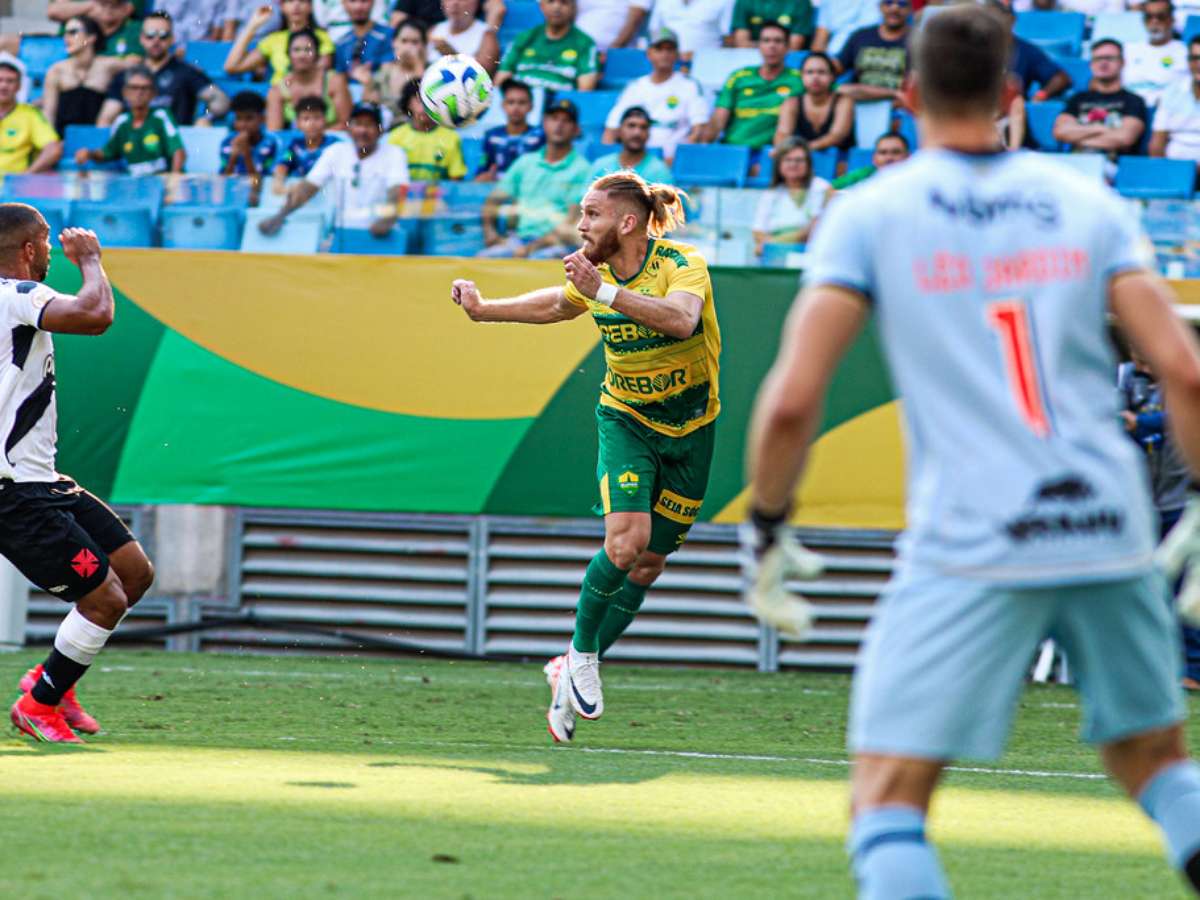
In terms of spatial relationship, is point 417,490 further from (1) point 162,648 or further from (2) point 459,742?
(2) point 459,742

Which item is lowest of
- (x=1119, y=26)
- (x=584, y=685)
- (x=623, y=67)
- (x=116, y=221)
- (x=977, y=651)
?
(x=584, y=685)

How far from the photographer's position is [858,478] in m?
12.0

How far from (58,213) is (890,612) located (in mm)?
10580

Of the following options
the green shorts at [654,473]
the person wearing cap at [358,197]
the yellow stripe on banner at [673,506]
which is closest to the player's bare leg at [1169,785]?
the green shorts at [654,473]

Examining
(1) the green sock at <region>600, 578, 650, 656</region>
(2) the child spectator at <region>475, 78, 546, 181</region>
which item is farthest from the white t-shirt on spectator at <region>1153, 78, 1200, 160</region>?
(1) the green sock at <region>600, 578, 650, 656</region>

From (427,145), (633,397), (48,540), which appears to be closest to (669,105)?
(427,145)

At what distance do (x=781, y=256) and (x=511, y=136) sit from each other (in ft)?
10.0

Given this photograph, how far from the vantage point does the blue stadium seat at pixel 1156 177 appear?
42.7 feet

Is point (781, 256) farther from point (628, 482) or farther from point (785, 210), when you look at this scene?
point (628, 482)

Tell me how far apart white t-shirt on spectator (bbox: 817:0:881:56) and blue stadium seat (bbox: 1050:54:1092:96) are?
5.62 feet

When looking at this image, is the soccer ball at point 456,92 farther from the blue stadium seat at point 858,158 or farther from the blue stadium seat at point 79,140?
the blue stadium seat at point 79,140

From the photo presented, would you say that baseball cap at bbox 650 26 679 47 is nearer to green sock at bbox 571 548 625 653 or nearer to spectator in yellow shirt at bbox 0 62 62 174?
spectator in yellow shirt at bbox 0 62 62 174

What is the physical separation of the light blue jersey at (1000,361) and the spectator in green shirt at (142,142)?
1224 cm

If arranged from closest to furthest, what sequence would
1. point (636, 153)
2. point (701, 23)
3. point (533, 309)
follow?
point (533, 309)
point (636, 153)
point (701, 23)
